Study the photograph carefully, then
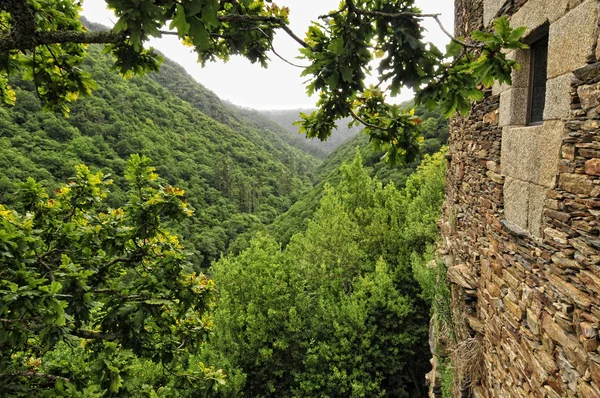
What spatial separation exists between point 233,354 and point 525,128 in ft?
35.6

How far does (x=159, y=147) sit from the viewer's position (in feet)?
189

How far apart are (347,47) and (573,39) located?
1.40 metres

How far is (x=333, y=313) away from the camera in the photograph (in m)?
11.6

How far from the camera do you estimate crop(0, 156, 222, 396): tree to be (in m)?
2.71

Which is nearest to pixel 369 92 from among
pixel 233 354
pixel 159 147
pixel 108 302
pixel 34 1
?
pixel 34 1

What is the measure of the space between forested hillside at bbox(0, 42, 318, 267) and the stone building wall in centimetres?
3534

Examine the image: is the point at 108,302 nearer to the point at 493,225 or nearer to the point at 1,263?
the point at 1,263

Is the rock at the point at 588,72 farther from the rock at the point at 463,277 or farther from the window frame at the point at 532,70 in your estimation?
the rock at the point at 463,277

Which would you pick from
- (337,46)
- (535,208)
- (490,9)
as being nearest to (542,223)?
(535,208)

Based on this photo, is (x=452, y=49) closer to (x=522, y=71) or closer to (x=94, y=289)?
(x=522, y=71)

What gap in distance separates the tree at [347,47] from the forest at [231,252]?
1 cm

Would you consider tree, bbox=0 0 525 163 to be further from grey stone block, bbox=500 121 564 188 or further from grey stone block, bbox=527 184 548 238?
grey stone block, bbox=527 184 548 238

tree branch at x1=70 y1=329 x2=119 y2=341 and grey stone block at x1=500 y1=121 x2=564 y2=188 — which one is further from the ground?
grey stone block at x1=500 y1=121 x2=564 y2=188

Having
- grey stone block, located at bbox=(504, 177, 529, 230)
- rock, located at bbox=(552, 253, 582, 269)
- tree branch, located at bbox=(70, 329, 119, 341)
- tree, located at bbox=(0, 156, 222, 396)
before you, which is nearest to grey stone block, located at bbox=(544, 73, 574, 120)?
grey stone block, located at bbox=(504, 177, 529, 230)
